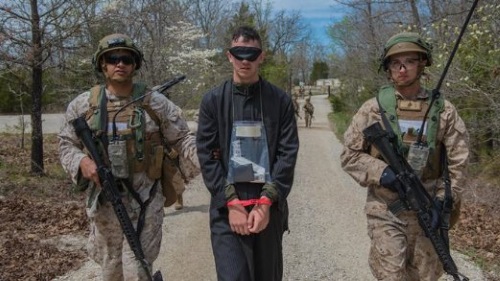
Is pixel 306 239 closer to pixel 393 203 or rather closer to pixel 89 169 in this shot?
pixel 393 203

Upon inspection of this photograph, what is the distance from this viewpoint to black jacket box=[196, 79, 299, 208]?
3311mm

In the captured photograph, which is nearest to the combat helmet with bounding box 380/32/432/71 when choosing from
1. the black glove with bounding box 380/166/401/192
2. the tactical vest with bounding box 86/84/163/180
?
the black glove with bounding box 380/166/401/192

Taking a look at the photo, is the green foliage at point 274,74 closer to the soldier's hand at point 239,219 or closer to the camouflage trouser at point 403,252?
the camouflage trouser at point 403,252

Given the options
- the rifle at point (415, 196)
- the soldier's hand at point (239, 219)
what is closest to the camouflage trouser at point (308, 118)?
A: the rifle at point (415, 196)

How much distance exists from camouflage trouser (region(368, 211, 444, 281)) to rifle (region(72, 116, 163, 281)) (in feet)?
4.75

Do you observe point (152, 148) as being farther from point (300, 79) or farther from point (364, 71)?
point (300, 79)

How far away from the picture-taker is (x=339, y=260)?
250 inches

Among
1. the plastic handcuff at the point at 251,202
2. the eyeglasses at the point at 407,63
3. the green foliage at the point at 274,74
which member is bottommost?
the plastic handcuff at the point at 251,202

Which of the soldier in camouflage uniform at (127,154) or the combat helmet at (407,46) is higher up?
the combat helmet at (407,46)

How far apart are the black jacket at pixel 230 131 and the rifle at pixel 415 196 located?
0.56 m

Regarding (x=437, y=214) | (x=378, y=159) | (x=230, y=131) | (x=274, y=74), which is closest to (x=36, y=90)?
(x=230, y=131)

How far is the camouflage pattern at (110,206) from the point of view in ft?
12.4

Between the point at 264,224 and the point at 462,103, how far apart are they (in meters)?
11.0

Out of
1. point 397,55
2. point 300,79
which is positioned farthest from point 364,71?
point 300,79
